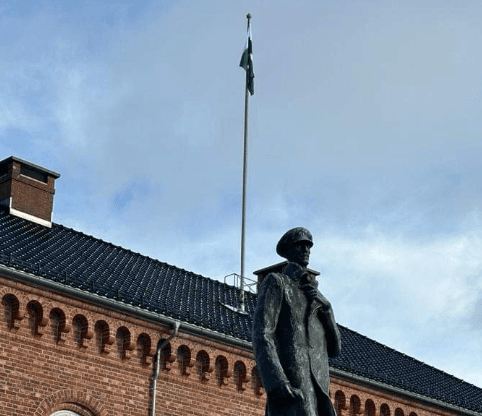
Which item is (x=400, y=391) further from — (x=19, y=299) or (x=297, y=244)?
(x=297, y=244)

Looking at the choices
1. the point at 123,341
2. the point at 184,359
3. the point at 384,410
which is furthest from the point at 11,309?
the point at 384,410

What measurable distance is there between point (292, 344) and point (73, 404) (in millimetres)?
16208

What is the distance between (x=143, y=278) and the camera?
93.1 ft

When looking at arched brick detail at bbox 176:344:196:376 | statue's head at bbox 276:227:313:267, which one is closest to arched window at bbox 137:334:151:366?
arched brick detail at bbox 176:344:196:376

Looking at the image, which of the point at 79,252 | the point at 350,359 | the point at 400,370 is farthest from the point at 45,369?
the point at 400,370

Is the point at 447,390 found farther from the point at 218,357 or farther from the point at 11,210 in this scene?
the point at 11,210

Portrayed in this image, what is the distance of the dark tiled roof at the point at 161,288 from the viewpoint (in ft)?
81.0

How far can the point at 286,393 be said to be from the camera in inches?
299

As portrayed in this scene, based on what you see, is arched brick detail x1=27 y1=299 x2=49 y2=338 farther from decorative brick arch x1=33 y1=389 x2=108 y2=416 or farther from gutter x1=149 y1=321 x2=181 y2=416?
gutter x1=149 y1=321 x2=181 y2=416

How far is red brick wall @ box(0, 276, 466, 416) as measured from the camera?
73.9 feet

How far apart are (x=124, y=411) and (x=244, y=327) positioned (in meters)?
4.82

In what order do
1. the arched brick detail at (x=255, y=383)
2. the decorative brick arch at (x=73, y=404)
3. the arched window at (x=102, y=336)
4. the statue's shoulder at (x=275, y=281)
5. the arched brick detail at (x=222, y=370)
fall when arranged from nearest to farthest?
the statue's shoulder at (x=275, y=281), the decorative brick arch at (x=73, y=404), the arched window at (x=102, y=336), the arched brick detail at (x=222, y=370), the arched brick detail at (x=255, y=383)

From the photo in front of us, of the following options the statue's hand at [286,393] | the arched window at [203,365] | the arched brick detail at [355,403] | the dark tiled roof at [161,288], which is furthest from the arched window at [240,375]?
the statue's hand at [286,393]

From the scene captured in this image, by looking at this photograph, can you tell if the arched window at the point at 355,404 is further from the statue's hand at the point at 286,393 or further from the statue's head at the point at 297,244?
the statue's hand at the point at 286,393
